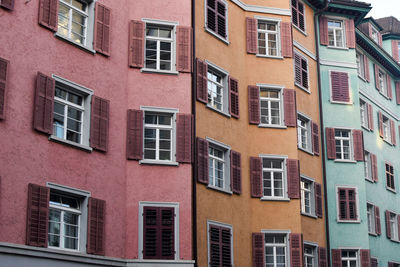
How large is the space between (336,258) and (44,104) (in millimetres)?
16284

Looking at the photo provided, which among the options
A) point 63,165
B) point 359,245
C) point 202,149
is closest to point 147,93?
point 202,149

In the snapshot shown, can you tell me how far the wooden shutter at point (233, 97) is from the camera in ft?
85.1

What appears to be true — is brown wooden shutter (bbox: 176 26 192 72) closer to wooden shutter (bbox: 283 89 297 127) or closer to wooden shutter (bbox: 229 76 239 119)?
wooden shutter (bbox: 229 76 239 119)

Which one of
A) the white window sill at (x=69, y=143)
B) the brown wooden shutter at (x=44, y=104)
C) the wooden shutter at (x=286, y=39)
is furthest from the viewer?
the wooden shutter at (x=286, y=39)

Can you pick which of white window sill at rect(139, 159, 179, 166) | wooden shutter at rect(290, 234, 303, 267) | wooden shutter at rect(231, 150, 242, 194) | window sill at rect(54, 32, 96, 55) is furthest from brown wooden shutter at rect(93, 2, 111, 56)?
wooden shutter at rect(290, 234, 303, 267)

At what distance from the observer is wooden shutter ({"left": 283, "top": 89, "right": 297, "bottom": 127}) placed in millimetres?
27766

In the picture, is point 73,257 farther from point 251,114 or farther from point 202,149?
point 251,114

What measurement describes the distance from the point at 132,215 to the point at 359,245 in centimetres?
1371

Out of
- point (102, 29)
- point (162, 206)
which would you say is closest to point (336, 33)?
point (102, 29)

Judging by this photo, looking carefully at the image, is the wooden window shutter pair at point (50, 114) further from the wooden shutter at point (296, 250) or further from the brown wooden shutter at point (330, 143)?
the brown wooden shutter at point (330, 143)

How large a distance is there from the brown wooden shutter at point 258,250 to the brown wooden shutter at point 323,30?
11908 millimetres

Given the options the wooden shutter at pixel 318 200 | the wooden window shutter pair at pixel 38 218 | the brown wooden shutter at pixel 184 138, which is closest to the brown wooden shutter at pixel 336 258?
the wooden shutter at pixel 318 200

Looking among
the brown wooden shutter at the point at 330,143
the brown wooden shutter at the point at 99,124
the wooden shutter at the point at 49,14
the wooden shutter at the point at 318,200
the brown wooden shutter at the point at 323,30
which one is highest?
the brown wooden shutter at the point at 323,30

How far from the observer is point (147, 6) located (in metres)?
23.5
